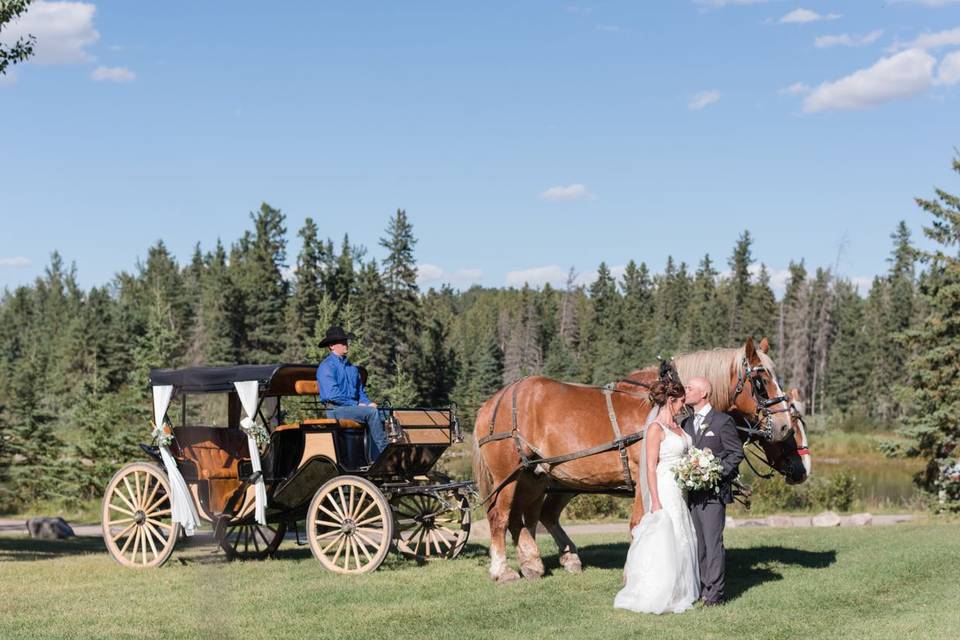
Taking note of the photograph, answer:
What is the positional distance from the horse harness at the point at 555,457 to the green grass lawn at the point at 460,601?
1.18 m

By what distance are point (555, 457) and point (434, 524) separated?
2564mm

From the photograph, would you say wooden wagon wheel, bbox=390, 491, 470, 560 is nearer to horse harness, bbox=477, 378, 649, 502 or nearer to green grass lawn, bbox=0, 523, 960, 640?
green grass lawn, bbox=0, 523, 960, 640

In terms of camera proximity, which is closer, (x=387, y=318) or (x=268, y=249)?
(x=387, y=318)

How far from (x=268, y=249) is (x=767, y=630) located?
83.3 m

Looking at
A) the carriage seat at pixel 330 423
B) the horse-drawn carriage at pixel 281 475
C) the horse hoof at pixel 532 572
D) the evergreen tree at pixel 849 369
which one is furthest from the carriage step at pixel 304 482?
the evergreen tree at pixel 849 369

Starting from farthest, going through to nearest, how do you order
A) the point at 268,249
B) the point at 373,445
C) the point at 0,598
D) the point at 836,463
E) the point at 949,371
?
the point at 268,249
the point at 836,463
the point at 949,371
the point at 373,445
the point at 0,598

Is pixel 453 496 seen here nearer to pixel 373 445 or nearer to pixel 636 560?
pixel 373 445

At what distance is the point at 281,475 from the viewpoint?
471 inches

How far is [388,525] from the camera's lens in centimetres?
1078

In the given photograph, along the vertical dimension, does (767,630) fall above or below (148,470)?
below

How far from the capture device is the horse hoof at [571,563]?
448 inches

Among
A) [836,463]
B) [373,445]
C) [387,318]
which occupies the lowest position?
[836,463]

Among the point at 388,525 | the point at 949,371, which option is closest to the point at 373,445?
the point at 388,525

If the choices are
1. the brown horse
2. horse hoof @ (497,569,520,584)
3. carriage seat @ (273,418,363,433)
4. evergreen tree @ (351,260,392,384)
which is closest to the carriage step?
carriage seat @ (273,418,363,433)
